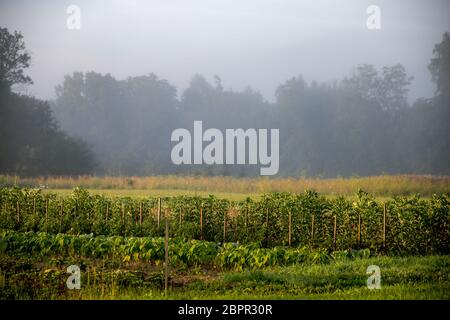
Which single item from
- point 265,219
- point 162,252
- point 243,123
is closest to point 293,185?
point 265,219

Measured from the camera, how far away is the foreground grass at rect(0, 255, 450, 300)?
845 centimetres

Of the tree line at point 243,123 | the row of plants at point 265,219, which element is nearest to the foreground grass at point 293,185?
the row of plants at point 265,219

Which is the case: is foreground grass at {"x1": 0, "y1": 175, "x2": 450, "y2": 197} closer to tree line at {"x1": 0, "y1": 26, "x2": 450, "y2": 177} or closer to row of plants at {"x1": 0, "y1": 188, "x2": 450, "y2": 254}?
row of plants at {"x1": 0, "y1": 188, "x2": 450, "y2": 254}

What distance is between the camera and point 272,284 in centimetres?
922

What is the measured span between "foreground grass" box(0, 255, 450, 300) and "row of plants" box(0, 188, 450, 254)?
6.05ft

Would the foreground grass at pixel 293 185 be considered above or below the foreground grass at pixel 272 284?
above

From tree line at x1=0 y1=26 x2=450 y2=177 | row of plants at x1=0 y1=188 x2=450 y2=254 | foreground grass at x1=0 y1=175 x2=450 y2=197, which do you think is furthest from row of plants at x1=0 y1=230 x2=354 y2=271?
tree line at x1=0 y1=26 x2=450 y2=177

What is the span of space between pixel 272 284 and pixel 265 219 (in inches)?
206

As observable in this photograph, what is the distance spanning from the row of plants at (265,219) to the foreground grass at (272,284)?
184cm

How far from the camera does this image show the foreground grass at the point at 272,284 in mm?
8453

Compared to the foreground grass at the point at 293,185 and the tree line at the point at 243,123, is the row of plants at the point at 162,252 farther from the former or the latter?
the tree line at the point at 243,123

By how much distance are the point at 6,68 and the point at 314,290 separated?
30.3m

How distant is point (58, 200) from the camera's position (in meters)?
17.5
